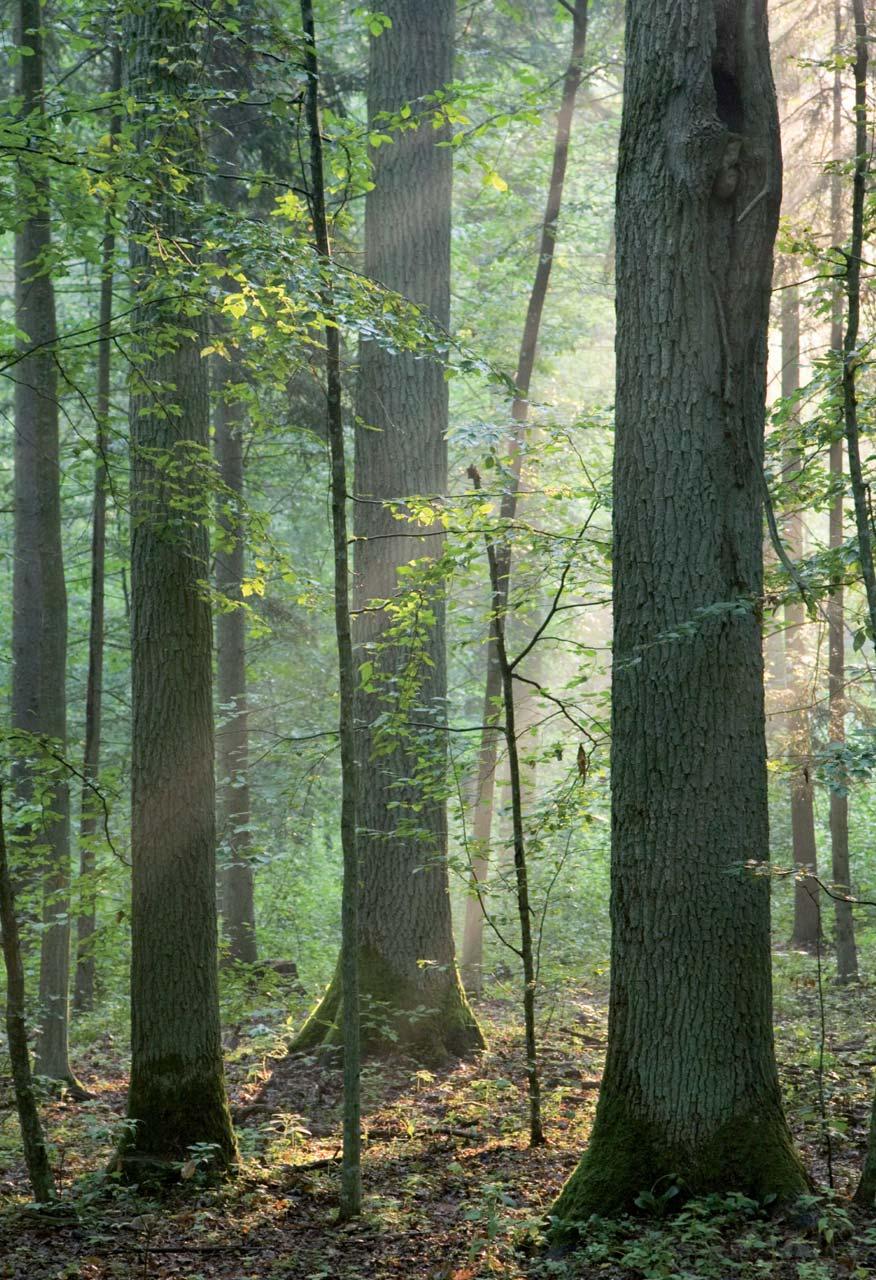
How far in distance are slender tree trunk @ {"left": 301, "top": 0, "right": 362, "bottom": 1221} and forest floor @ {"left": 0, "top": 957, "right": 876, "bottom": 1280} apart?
0.40 meters

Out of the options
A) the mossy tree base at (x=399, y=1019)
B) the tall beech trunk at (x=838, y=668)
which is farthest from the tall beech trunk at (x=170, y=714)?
the tall beech trunk at (x=838, y=668)

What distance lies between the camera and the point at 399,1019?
805 centimetres

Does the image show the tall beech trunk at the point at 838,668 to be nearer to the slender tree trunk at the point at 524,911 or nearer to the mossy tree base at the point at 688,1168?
the slender tree trunk at the point at 524,911

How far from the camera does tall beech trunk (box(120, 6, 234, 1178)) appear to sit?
18.6 ft

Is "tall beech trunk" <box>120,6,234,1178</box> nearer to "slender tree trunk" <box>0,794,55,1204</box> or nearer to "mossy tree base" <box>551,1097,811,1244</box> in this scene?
"slender tree trunk" <box>0,794,55,1204</box>

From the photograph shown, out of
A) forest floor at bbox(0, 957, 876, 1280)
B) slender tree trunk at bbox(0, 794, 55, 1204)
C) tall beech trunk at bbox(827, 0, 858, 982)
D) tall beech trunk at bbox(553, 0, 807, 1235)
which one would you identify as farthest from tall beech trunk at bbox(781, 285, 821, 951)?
slender tree trunk at bbox(0, 794, 55, 1204)

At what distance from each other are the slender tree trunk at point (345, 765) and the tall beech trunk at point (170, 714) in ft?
2.55

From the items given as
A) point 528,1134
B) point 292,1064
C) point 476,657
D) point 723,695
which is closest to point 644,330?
point 723,695

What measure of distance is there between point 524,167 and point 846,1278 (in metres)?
17.2

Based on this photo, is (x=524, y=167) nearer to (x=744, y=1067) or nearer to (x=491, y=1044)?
(x=491, y=1044)

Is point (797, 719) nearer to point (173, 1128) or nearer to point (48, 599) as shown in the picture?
point (48, 599)

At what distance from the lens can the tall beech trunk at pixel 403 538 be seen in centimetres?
817

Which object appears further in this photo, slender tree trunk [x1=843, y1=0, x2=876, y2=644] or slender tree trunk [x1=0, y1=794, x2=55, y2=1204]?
slender tree trunk [x1=0, y1=794, x2=55, y2=1204]

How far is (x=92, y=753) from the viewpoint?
30.2 feet
